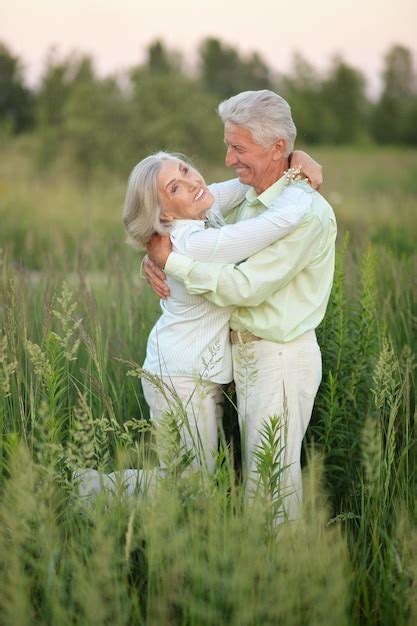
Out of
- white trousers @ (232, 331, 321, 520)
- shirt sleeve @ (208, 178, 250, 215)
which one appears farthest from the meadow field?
shirt sleeve @ (208, 178, 250, 215)

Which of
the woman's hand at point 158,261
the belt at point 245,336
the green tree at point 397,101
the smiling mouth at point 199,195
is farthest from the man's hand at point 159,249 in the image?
the green tree at point 397,101

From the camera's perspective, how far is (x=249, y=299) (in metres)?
3.61

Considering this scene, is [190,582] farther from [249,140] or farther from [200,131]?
[200,131]

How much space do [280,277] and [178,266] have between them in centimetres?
45

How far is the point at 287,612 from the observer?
8.46ft

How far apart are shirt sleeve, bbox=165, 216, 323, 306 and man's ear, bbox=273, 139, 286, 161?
408mm

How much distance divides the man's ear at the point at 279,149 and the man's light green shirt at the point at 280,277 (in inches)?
4.5

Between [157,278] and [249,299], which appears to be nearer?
[249,299]

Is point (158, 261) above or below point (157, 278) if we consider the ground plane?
above

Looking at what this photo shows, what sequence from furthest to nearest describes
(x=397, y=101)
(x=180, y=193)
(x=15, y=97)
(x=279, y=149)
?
1. (x=397, y=101)
2. (x=15, y=97)
3. (x=279, y=149)
4. (x=180, y=193)

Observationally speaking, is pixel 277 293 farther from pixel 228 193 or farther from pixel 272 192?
pixel 228 193

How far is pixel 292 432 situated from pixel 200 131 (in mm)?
18908

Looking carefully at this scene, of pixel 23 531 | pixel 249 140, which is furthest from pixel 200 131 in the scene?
pixel 23 531

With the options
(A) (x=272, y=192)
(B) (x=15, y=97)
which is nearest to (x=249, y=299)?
(A) (x=272, y=192)
